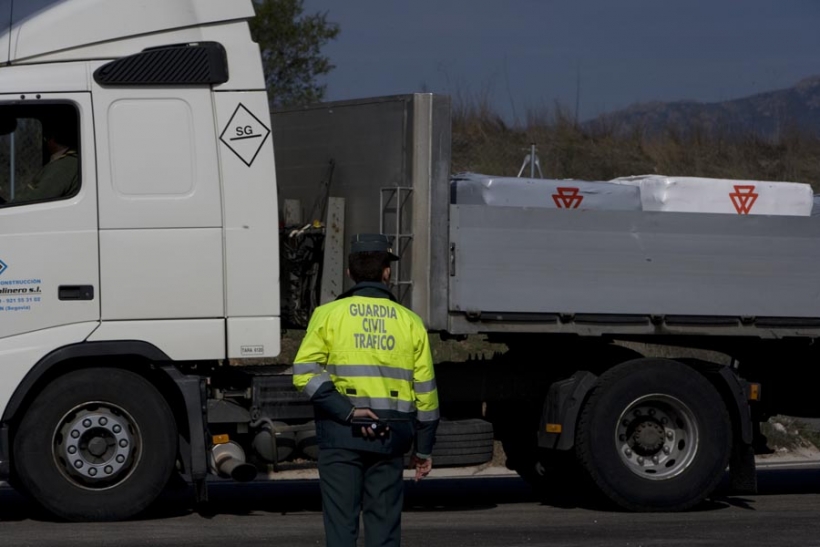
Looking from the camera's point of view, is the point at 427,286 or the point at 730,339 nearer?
the point at 427,286

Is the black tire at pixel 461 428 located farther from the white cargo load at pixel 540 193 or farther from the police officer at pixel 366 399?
the police officer at pixel 366 399

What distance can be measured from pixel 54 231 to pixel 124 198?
468 mm

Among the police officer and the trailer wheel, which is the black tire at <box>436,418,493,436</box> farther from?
the police officer

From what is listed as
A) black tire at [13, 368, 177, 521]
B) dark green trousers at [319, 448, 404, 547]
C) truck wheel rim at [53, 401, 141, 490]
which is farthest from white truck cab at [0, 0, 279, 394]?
dark green trousers at [319, 448, 404, 547]

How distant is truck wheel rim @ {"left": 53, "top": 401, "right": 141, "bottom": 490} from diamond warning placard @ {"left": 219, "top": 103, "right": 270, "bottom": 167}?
5.79 ft

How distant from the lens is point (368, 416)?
20.6 feet

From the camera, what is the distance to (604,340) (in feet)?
32.7

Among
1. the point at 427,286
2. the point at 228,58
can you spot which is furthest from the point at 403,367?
the point at 228,58

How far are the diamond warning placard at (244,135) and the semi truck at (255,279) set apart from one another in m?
0.02

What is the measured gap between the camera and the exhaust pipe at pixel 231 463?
8930 mm

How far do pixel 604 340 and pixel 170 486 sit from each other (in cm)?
315

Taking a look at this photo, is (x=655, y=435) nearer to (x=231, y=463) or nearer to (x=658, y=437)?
(x=658, y=437)

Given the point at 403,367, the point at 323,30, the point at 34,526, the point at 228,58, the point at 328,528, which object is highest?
the point at 323,30

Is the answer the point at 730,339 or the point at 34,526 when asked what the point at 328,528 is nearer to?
the point at 34,526
